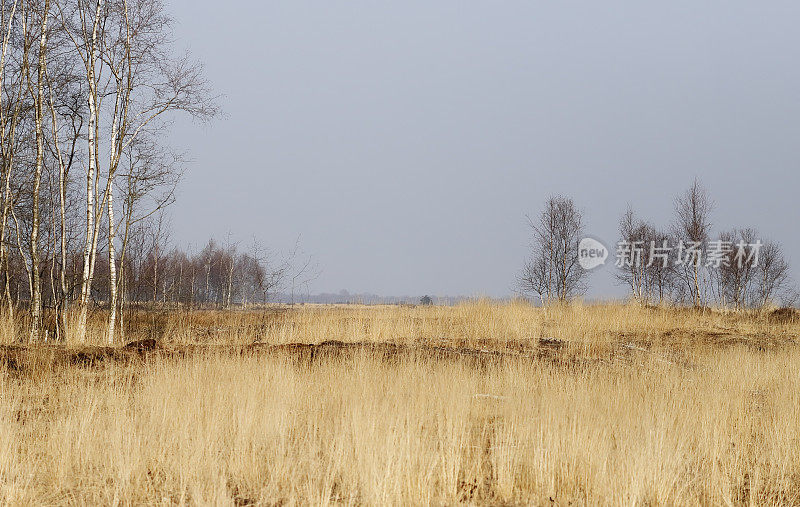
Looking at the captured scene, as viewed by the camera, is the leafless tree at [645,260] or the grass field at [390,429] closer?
the grass field at [390,429]

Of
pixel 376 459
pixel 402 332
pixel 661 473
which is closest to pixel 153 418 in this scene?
pixel 376 459

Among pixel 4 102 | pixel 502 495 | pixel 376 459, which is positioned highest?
pixel 4 102

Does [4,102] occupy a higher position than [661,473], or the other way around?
[4,102]

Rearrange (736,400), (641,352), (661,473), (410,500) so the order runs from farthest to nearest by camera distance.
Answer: (641,352)
(736,400)
(661,473)
(410,500)

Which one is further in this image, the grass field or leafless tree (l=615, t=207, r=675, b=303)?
leafless tree (l=615, t=207, r=675, b=303)

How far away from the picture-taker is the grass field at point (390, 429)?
464 cm

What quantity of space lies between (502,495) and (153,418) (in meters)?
3.77

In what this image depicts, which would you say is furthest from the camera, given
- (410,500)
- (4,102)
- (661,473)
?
(4,102)

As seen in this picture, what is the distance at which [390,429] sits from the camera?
5.13m

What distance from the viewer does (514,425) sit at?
607 centimetres

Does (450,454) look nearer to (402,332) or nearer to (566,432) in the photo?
(566,432)

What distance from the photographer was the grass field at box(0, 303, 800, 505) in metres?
4.64

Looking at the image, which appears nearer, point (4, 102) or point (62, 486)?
point (62, 486)

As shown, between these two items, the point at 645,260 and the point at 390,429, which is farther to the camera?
the point at 645,260
